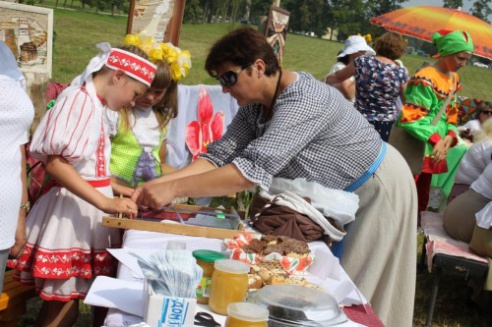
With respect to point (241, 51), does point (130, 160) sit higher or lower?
lower

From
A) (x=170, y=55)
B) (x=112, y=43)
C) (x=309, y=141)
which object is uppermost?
(x=170, y=55)

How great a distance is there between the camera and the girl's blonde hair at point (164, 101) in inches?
142

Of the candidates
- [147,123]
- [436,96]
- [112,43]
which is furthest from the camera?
[112,43]

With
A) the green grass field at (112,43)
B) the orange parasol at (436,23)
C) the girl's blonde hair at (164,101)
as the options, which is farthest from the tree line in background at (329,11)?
the girl's blonde hair at (164,101)

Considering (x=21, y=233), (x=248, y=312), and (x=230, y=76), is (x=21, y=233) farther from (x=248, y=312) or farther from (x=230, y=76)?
(x=248, y=312)

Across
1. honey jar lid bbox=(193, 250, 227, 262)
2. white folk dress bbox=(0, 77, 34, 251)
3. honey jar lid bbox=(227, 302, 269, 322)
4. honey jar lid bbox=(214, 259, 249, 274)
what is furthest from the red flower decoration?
honey jar lid bbox=(227, 302, 269, 322)

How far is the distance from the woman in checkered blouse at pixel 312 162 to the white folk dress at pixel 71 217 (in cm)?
29

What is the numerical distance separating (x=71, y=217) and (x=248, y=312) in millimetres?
1482

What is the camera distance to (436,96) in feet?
19.2

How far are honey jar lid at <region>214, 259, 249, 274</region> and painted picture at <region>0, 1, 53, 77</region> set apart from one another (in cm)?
283

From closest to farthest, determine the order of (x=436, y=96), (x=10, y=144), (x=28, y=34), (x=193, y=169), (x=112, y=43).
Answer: (x=10, y=144) < (x=193, y=169) < (x=28, y=34) < (x=436, y=96) < (x=112, y=43)

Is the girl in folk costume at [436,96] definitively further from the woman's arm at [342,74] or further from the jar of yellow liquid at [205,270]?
the jar of yellow liquid at [205,270]

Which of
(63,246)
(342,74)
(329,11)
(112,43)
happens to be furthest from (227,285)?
(329,11)

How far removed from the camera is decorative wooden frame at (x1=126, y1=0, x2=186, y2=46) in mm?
4715
